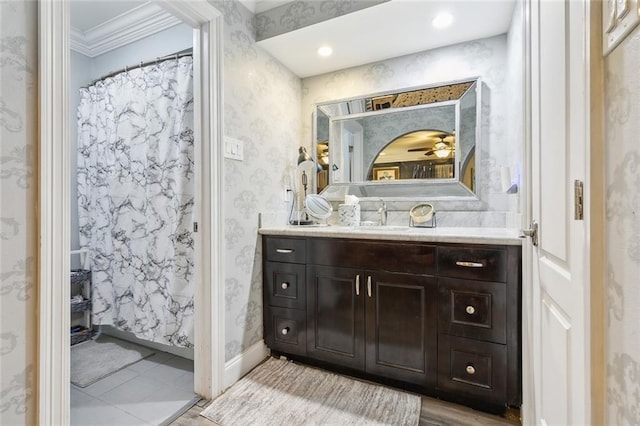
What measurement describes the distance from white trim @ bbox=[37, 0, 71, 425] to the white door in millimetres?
1465

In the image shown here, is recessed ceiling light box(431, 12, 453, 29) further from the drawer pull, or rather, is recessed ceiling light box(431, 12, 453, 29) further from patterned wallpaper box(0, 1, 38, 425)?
patterned wallpaper box(0, 1, 38, 425)

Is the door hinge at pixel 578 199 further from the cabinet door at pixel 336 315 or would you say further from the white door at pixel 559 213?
the cabinet door at pixel 336 315

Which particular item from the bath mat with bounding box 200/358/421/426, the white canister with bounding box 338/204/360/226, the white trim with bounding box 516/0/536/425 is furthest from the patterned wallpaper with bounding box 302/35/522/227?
the bath mat with bounding box 200/358/421/426

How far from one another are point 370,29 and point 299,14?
1.51 feet

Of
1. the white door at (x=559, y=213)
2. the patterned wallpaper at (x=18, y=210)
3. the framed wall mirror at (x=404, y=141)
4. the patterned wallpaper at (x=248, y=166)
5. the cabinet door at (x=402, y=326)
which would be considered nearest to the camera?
the white door at (x=559, y=213)

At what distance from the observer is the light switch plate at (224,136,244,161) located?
1746 mm

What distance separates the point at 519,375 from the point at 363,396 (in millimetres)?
768

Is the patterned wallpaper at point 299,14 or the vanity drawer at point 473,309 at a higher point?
the patterned wallpaper at point 299,14

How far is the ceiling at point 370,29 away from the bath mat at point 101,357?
2371 millimetres

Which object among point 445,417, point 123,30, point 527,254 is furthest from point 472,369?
point 123,30

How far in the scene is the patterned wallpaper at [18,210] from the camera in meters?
0.90

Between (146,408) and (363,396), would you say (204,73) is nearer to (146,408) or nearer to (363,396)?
(146,408)

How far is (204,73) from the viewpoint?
1.66 metres

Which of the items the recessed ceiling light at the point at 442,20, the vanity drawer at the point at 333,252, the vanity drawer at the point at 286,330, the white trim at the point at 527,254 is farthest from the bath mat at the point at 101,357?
the recessed ceiling light at the point at 442,20
